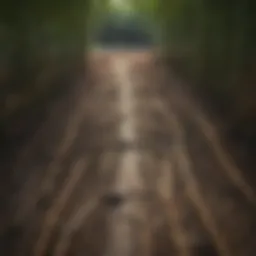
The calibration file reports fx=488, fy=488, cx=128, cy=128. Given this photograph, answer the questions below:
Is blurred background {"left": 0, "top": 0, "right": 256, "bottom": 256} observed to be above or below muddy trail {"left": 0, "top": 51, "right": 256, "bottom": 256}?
above

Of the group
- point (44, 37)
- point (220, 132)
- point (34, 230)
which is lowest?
point (34, 230)

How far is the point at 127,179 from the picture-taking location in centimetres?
57

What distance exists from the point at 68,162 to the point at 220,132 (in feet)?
0.60

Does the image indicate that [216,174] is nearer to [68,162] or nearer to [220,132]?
[220,132]

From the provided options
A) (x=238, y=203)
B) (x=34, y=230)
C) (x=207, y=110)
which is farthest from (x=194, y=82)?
(x=34, y=230)

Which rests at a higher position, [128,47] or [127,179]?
[128,47]

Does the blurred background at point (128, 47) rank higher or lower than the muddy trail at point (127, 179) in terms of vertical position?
higher

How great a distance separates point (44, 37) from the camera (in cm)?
59

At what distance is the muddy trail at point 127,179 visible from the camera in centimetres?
55

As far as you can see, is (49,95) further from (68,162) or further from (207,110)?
(207,110)

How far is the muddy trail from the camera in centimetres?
55

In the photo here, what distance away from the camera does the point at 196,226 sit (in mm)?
→ 555

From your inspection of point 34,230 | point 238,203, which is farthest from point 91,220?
point 238,203

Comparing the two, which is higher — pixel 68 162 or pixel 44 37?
pixel 44 37
